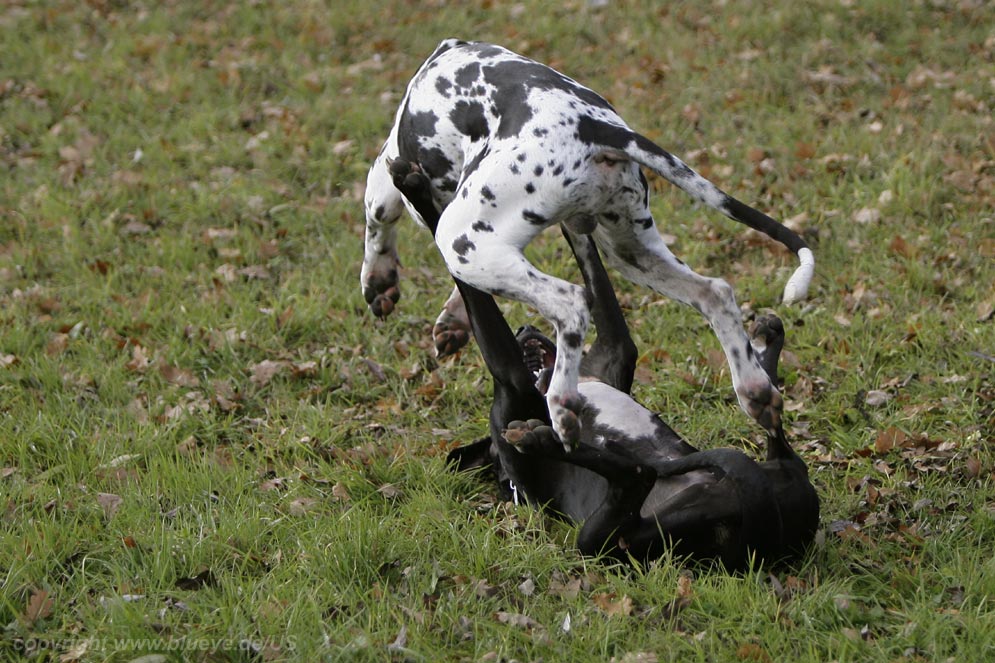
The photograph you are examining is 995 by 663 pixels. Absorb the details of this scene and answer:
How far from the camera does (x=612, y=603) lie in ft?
11.9

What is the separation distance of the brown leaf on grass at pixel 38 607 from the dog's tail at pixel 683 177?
2383 mm

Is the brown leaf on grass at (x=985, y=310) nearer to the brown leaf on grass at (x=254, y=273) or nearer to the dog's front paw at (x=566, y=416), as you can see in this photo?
the dog's front paw at (x=566, y=416)

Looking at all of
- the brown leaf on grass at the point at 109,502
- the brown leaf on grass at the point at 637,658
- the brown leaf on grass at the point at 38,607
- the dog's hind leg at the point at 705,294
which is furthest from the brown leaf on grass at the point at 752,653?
the brown leaf on grass at the point at 109,502

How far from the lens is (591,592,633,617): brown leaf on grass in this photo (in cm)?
355

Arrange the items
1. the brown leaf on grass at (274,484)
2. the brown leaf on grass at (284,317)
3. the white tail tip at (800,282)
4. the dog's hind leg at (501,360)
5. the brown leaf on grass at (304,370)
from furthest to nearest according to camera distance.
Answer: the brown leaf on grass at (284,317)
the brown leaf on grass at (304,370)
the brown leaf on grass at (274,484)
the dog's hind leg at (501,360)
the white tail tip at (800,282)

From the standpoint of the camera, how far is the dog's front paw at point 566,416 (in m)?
3.59

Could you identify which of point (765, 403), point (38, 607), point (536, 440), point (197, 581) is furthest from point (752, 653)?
point (38, 607)

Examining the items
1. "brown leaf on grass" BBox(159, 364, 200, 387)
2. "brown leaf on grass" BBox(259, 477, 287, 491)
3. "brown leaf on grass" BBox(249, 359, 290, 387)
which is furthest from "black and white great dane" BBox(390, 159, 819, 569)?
"brown leaf on grass" BBox(159, 364, 200, 387)

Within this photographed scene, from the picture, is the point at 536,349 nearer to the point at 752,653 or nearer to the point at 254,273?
the point at 752,653

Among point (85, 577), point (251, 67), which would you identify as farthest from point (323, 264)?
point (251, 67)

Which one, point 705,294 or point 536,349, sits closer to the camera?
point 705,294

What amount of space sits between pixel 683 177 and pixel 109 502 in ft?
8.45

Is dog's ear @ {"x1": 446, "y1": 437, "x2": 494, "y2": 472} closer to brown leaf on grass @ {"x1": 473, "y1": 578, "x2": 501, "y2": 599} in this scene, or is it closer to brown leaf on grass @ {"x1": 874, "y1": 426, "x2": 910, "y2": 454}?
brown leaf on grass @ {"x1": 473, "y1": 578, "x2": 501, "y2": 599}

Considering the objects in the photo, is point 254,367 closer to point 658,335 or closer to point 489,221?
point 658,335
